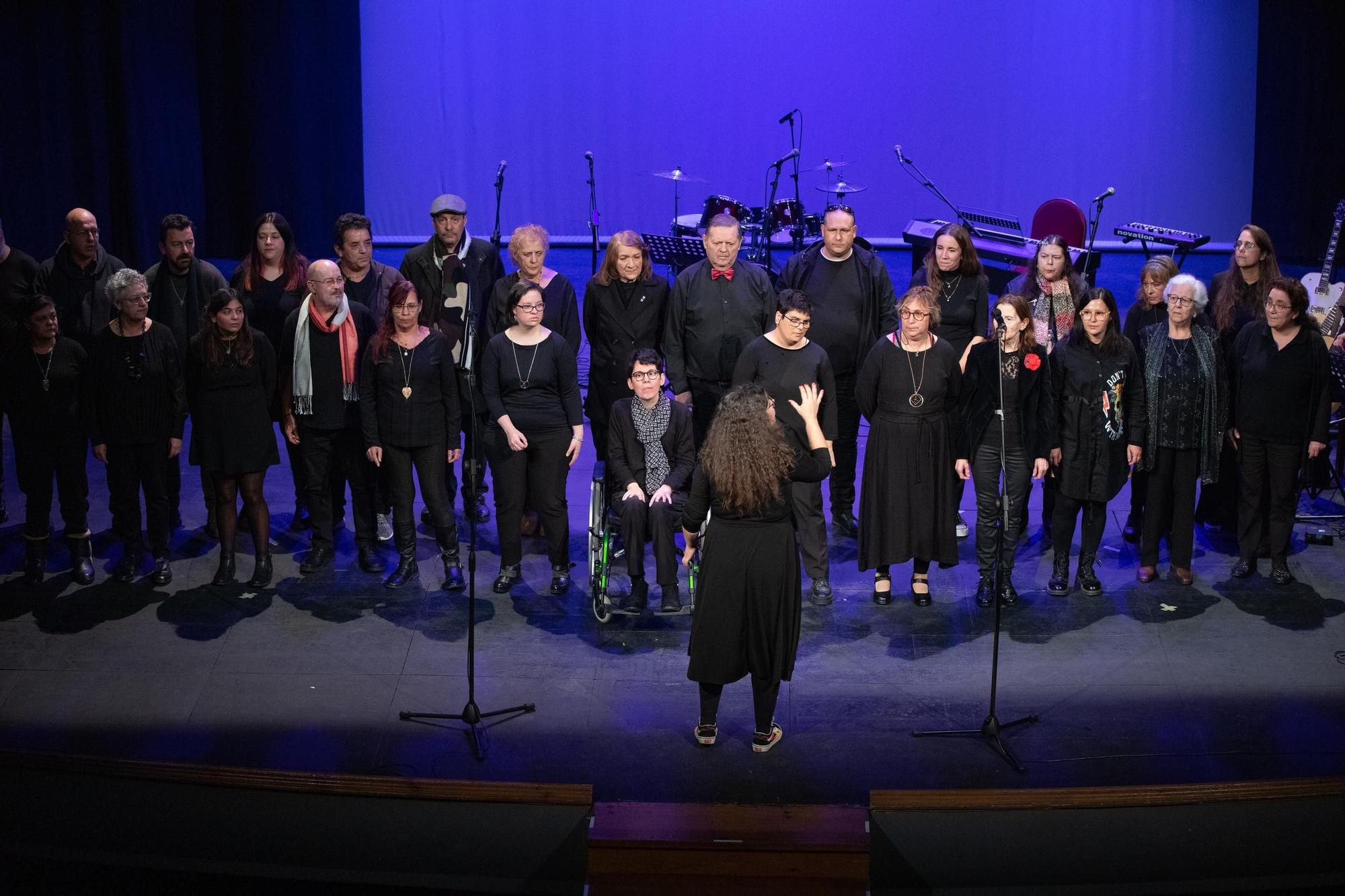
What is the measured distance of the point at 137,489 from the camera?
19.1ft

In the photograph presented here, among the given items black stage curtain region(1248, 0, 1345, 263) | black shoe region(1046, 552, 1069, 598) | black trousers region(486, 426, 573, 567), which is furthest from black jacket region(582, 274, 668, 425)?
black stage curtain region(1248, 0, 1345, 263)

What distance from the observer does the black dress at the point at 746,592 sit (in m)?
4.29

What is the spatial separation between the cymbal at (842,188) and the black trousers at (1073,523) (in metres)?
4.45

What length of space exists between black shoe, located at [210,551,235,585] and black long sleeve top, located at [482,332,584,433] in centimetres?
128

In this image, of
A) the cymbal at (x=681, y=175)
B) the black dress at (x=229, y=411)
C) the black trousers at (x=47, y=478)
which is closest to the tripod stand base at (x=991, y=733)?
the black dress at (x=229, y=411)

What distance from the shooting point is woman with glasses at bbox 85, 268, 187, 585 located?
565 cm

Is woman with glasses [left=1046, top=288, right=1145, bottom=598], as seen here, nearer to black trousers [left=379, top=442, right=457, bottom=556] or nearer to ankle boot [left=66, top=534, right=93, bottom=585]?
black trousers [left=379, top=442, right=457, bottom=556]

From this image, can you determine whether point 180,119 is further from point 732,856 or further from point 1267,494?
point 732,856

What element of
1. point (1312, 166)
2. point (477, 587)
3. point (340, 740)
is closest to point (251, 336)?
point (477, 587)

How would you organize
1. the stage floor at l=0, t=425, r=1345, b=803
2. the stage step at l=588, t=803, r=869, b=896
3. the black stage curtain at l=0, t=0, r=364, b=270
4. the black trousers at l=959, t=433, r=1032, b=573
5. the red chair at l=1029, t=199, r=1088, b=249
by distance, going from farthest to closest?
the black stage curtain at l=0, t=0, r=364, b=270 → the red chair at l=1029, t=199, r=1088, b=249 → the black trousers at l=959, t=433, r=1032, b=573 → the stage floor at l=0, t=425, r=1345, b=803 → the stage step at l=588, t=803, r=869, b=896

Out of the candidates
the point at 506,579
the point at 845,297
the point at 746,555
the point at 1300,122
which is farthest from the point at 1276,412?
the point at 1300,122

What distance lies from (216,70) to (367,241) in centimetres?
Result: 530

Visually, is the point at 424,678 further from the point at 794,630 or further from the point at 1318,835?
the point at 1318,835

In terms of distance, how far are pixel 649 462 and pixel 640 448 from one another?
0.07 metres
